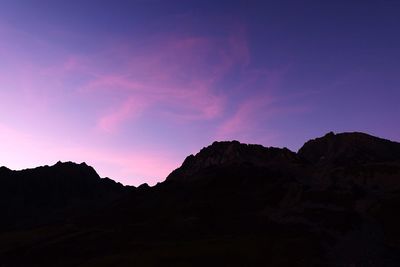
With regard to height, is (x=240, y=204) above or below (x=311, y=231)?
above

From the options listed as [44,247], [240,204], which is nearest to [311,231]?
[240,204]

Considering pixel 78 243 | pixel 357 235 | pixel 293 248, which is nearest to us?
pixel 293 248

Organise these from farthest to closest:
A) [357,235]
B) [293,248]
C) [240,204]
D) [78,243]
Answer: [240,204], [78,243], [357,235], [293,248]

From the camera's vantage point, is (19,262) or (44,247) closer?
(19,262)

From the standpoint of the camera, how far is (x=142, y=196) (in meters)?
183

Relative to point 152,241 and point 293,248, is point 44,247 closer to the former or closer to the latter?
point 152,241

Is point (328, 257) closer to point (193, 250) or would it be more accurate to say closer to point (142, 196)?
point (193, 250)

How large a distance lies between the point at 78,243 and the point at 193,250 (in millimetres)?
38689

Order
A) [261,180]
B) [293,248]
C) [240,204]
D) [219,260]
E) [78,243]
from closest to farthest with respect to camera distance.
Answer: [219,260]
[293,248]
[78,243]
[240,204]
[261,180]

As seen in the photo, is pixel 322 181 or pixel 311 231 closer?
pixel 311 231

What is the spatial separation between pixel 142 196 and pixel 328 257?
4392 inches

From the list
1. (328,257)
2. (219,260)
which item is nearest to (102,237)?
(219,260)

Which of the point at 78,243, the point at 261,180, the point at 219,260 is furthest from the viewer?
the point at 261,180

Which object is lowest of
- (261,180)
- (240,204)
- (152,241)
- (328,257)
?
(328,257)
